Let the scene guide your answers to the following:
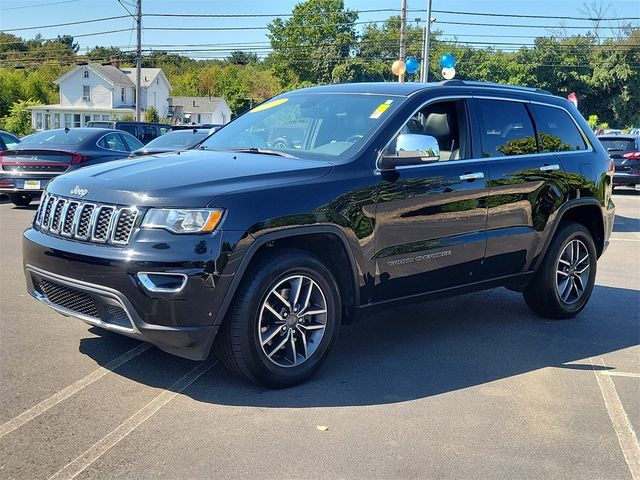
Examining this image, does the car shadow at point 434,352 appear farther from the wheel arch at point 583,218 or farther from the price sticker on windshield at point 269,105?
the price sticker on windshield at point 269,105

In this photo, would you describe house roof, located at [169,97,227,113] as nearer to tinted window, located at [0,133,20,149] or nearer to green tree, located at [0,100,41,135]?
green tree, located at [0,100,41,135]

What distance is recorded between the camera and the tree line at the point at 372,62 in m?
59.5

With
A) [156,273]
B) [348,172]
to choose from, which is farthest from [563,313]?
[156,273]

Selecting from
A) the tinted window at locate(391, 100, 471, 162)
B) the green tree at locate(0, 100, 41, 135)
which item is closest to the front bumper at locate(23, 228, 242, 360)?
the tinted window at locate(391, 100, 471, 162)

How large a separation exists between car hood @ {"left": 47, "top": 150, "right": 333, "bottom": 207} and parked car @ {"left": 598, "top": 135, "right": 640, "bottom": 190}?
57.9 feet

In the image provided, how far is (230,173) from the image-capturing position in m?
4.24

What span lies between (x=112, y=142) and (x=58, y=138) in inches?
39.5

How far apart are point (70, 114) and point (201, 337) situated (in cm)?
7003

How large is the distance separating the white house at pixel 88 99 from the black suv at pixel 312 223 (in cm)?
6420

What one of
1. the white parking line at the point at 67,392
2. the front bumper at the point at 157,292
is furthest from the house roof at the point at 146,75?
the front bumper at the point at 157,292

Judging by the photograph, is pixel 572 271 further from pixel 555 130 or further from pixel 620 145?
pixel 620 145

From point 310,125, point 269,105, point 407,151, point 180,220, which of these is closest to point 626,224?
point 269,105

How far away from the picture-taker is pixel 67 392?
421 centimetres

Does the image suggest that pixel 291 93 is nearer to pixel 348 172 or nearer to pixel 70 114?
pixel 348 172
